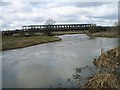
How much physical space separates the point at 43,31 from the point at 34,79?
249 feet

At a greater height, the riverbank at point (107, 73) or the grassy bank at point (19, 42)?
the riverbank at point (107, 73)

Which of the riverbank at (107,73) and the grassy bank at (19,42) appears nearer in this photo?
the riverbank at (107,73)

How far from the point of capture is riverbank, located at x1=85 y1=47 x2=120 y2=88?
8.26 meters

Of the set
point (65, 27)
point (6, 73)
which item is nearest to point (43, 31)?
point (65, 27)

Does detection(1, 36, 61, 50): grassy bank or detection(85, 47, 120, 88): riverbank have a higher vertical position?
detection(85, 47, 120, 88): riverbank

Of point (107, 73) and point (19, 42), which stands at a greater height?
point (107, 73)

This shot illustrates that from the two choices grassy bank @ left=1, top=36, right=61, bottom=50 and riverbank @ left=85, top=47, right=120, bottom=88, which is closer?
riverbank @ left=85, top=47, right=120, bottom=88

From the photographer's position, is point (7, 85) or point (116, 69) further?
point (7, 85)

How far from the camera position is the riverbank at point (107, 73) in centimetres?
826

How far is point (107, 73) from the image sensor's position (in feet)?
28.7

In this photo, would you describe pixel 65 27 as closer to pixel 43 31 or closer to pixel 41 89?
pixel 43 31

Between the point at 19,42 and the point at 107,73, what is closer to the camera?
the point at 107,73

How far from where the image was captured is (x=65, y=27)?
112 metres

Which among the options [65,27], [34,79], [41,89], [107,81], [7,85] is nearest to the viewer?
[107,81]
